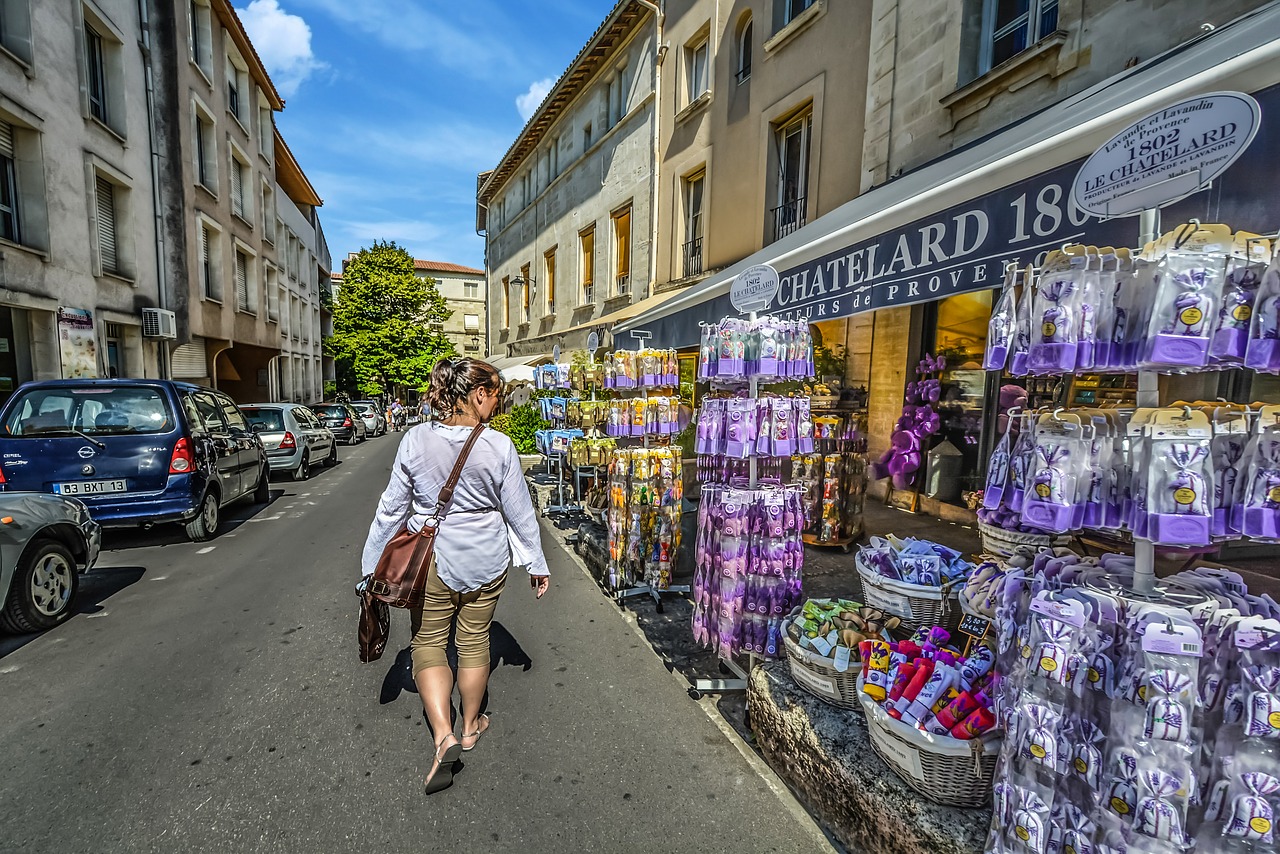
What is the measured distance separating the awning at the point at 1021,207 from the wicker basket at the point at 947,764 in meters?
1.91

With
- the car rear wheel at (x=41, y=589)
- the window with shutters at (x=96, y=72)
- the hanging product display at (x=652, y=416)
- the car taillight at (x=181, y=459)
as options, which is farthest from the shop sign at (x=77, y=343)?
A: the hanging product display at (x=652, y=416)

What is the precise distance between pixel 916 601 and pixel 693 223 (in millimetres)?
11142

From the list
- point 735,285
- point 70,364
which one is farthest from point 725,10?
point 70,364

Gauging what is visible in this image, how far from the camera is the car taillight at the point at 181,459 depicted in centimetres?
600

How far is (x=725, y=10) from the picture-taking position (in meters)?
10.9

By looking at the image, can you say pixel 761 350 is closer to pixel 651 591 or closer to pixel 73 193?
pixel 651 591

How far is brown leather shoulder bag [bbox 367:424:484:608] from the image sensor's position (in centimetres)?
254

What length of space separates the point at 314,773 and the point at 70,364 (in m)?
11.1

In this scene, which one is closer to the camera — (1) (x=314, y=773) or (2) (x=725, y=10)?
(1) (x=314, y=773)

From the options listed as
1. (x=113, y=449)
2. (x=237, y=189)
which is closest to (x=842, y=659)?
(x=113, y=449)

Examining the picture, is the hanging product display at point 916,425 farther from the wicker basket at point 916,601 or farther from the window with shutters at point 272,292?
the window with shutters at point 272,292

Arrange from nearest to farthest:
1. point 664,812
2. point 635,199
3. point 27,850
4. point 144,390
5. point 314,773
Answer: point 27,850
point 664,812
point 314,773
point 144,390
point 635,199

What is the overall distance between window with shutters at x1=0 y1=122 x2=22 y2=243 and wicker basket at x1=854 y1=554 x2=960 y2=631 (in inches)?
516

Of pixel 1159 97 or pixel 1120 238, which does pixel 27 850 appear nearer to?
pixel 1120 238
